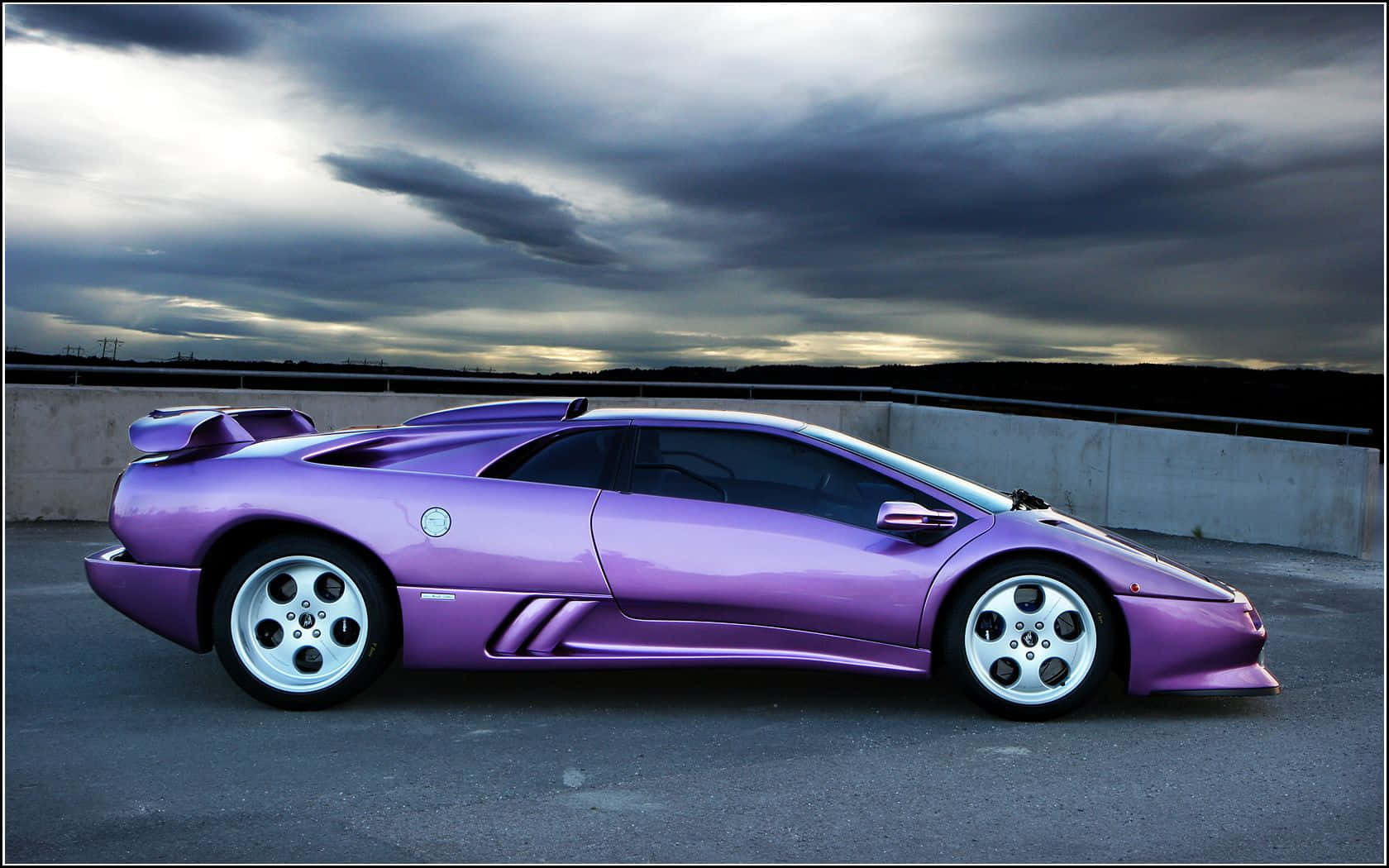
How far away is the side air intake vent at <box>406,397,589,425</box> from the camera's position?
17.4 feet

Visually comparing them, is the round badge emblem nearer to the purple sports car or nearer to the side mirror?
the purple sports car

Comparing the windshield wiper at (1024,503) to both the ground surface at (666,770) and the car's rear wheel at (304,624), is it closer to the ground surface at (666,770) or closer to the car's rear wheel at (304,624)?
the ground surface at (666,770)

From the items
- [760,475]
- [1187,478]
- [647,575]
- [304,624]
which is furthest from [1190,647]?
[1187,478]

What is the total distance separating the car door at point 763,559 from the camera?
4770mm

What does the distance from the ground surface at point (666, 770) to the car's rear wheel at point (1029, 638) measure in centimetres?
13

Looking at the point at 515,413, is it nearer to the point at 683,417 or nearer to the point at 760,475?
the point at 683,417

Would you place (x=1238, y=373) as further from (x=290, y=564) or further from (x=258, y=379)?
(x=290, y=564)

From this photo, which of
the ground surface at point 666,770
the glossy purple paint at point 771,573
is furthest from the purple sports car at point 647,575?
the ground surface at point 666,770

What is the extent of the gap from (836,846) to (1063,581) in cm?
182

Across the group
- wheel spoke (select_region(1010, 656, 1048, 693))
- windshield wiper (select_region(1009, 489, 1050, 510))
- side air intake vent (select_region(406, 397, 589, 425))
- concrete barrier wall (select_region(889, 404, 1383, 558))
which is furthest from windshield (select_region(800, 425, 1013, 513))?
concrete barrier wall (select_region(889, 404, 1383, 558))

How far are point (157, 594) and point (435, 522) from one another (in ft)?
4.11

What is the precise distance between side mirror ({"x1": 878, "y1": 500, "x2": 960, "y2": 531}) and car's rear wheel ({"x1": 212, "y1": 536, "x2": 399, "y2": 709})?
2.05 metres

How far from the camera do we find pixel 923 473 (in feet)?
17.0

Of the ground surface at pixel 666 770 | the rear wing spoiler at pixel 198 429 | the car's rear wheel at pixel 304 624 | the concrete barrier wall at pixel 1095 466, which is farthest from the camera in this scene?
the concrete barrier wall at pixel 1095 466
